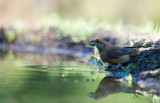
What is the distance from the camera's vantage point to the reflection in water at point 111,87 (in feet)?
A: 13.9

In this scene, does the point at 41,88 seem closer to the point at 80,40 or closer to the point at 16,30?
the point at 80,40

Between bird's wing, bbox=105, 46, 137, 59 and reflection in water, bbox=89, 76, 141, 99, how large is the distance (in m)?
1.05

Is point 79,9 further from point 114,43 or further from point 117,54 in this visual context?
point 117,54

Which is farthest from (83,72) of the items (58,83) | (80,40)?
(80,40)

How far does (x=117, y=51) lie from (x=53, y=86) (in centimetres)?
217

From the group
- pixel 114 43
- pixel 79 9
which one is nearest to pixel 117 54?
pixel 114 43

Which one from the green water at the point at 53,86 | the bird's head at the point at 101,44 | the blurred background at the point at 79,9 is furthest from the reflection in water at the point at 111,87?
the blurred background at the point at 79,9

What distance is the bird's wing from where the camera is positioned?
6223 millimetres

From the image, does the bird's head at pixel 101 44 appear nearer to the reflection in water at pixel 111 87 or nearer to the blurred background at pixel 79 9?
the reflection in water at pixel 111 87

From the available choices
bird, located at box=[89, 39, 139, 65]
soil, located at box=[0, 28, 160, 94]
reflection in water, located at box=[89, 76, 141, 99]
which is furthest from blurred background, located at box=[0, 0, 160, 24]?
reflection in water, located at box=[89, 76, 141, 99]

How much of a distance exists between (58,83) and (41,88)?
478mm

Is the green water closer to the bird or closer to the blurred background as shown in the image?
the bird

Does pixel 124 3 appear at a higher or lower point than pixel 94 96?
higher

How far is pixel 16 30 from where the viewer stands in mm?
14492
